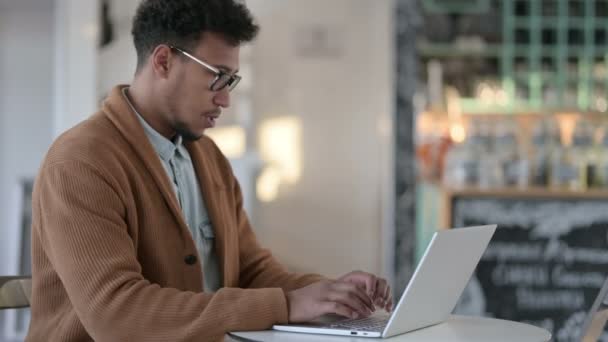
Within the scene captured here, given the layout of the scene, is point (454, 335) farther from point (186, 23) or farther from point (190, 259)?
point (186, 23)

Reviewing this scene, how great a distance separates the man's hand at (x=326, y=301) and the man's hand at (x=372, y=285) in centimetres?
4

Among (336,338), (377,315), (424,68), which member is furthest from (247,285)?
(424,68)

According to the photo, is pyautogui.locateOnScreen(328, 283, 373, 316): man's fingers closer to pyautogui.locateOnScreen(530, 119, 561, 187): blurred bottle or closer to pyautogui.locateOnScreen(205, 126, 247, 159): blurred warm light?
pyautogui.locateOnScreen(530, 119, 561, 187): blurred bottle

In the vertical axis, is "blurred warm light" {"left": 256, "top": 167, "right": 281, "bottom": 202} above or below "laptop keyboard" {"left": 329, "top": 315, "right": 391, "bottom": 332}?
below

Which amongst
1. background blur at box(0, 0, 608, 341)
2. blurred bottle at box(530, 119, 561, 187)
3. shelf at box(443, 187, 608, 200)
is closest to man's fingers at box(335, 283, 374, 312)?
background blur at box(0, 0, 608, 341)

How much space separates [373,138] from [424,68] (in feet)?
5.78

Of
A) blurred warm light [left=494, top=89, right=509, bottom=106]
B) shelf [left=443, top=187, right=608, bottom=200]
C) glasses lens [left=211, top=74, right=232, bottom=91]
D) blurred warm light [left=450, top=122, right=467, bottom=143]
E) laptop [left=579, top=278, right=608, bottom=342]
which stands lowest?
shelf [left=443, top=187, right=608, bottom=200]

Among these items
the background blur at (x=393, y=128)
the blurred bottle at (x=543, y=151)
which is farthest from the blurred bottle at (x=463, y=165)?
the blurred bottle at (x=543, y=151)

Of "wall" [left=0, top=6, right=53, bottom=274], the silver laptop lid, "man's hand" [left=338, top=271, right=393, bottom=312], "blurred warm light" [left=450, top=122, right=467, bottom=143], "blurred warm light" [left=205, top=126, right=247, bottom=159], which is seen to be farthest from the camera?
"blurred warm light" [left=450, top=122, right=467, bottom=143]

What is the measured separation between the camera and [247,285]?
2.39 meters

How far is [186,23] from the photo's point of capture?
2.12 meters

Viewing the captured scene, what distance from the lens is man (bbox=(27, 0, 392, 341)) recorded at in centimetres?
184

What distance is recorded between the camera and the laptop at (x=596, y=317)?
1991mm

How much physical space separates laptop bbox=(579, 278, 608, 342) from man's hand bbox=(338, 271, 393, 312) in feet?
1.27
